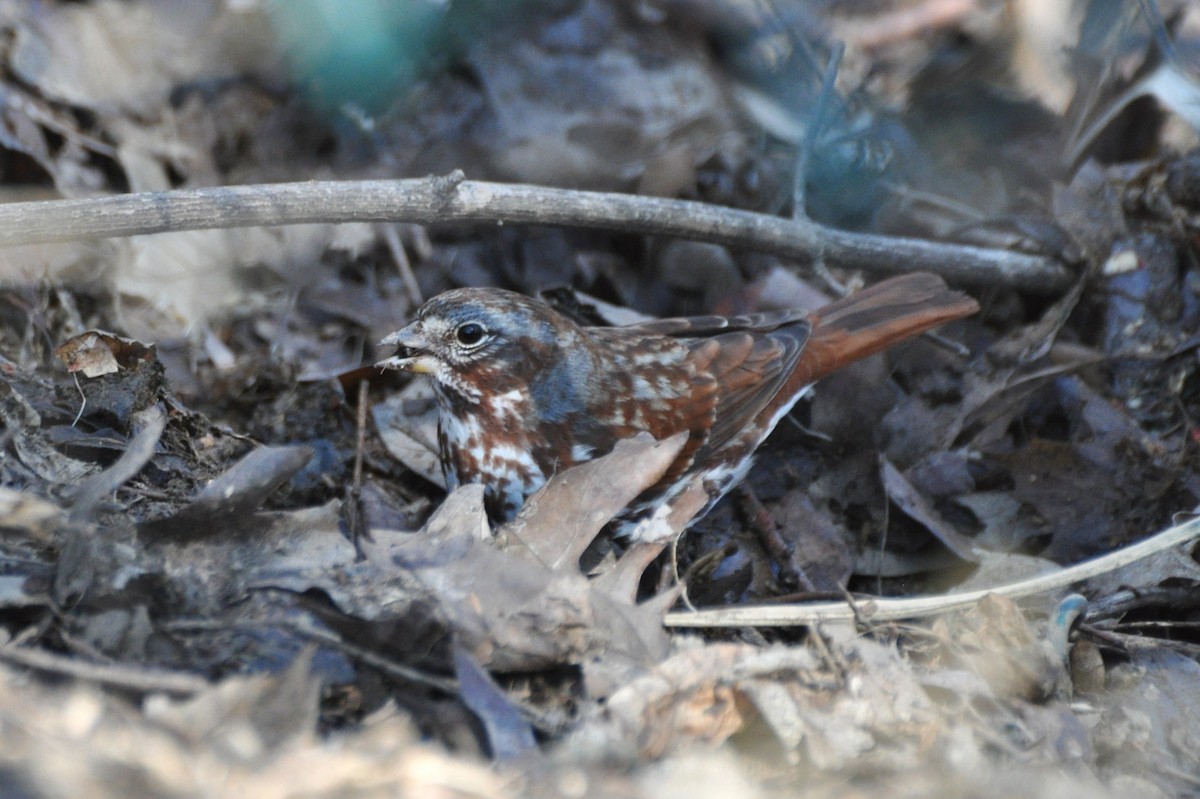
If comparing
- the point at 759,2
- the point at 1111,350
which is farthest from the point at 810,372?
the point at 759,2

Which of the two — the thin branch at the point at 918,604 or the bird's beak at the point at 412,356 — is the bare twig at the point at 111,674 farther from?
the bird's beak at the point at 412,356

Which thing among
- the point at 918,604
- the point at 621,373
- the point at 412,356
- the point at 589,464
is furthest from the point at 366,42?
the point at 918,604

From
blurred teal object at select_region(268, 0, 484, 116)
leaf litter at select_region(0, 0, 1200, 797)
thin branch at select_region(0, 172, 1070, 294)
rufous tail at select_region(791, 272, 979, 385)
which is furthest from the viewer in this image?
blurred teal object at select_region(268, 0, 484, 116)

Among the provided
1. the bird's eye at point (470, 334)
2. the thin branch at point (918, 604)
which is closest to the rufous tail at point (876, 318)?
the thin branch at point (918, 604)

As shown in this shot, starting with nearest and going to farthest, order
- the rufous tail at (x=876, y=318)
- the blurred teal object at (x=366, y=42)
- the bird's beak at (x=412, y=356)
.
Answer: the bird's beak at (x=412, y=356) < the rufous tail at (x=876, y=318) < the blurred teal object at (x=366, y=42)

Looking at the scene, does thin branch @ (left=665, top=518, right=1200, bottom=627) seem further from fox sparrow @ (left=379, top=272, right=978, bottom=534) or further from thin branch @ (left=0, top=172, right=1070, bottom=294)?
thin branch @ (left=0, top=172, right=1070, bottom=294)

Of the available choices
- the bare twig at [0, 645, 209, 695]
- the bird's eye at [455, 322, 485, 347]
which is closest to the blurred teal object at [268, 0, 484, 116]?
the bird's eye at [455, 322, 485, 347]

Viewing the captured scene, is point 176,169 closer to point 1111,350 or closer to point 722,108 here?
point 722,108
